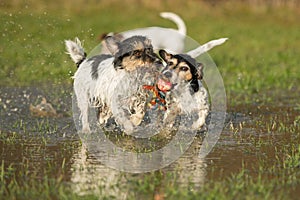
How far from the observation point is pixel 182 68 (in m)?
7.17

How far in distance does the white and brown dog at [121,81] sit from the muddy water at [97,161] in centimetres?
41

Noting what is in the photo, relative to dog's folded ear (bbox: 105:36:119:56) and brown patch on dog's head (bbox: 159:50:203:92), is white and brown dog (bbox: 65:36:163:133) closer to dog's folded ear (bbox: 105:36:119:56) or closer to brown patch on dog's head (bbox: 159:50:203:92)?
dog's folded ear (bbox: 105:36:119:56)

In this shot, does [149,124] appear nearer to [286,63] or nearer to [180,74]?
[180,74]

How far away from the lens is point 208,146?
661 cm

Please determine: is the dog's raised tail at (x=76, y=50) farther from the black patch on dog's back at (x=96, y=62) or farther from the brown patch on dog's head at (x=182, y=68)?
the brown patch on dog's head at (x=182, y=68)

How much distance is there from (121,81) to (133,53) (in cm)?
37

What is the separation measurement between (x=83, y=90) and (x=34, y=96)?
8.38 ft

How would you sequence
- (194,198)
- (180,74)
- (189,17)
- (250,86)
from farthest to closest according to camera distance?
1. (189,17)
2. (250,86)
3. (180,74)
4. (194,198)

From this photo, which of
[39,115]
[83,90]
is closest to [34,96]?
[39,115]

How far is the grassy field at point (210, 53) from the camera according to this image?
5.07 m

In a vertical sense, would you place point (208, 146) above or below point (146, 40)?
below

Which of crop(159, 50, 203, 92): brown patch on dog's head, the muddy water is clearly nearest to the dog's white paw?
the muddy water

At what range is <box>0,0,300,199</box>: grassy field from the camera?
507 cm

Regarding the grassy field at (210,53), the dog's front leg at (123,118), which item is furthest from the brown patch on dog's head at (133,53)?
the grassy field at (210,53)
